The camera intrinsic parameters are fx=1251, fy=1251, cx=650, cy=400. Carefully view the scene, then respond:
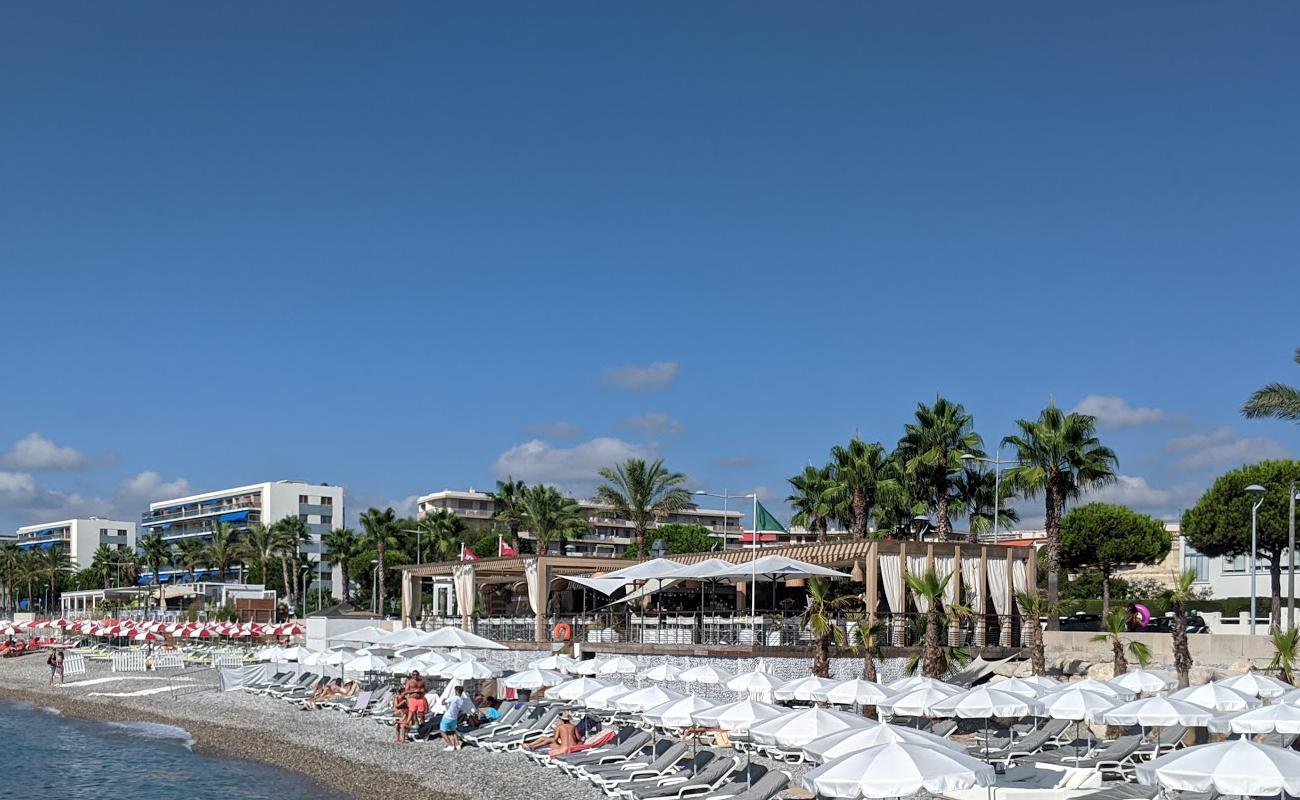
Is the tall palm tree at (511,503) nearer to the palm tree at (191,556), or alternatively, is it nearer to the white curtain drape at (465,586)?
the white curtain drape at (465,586)

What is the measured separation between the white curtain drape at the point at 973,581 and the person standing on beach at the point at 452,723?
47.8 feet

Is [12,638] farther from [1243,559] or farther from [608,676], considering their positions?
[1243,559]

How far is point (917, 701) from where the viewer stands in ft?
66.5

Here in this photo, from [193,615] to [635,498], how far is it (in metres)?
34.5

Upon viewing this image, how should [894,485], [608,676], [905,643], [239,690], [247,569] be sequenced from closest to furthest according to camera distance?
1. [608,676]
2. [905,643]
3. [239,690]
4. [894,485]
5. [247,569]

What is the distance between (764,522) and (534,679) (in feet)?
43.0

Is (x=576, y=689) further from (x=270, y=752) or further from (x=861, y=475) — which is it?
(x=861, y=475)

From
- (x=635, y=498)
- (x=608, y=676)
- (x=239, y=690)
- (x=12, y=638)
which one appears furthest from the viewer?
(x=12, y=638)

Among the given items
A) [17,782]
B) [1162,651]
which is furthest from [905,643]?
[17,782]

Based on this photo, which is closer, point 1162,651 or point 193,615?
point 1162,651

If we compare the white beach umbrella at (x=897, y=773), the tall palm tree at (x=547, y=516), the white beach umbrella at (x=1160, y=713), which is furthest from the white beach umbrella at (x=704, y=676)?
the tall palm tree at (x=547, y=516)

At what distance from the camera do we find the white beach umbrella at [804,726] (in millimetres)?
16953

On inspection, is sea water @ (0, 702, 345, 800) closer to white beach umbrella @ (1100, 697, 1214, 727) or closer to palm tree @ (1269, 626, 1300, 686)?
white beach umbrella @ (1100, 697, 1214, 727)

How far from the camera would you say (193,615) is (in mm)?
78688
